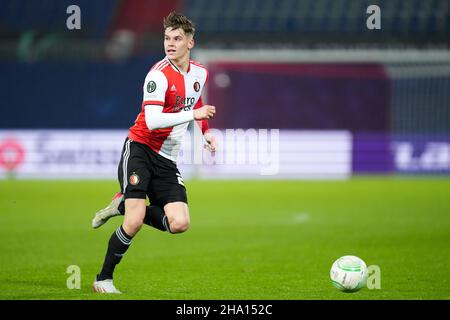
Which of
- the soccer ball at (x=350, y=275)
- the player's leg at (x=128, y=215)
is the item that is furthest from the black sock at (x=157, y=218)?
the soccer ball at (x=350, y=275)

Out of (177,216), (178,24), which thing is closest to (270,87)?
(178,24)

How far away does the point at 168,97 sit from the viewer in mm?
7934

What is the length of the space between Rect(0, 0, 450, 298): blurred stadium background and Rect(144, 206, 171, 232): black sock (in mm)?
15075

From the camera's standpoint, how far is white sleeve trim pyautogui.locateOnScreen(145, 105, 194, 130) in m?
7.59

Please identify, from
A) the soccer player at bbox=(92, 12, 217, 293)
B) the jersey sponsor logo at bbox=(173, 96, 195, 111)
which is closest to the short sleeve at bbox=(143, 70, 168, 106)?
the soccer player at bbox=(92, 12, 217, 293)

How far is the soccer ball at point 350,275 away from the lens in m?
7.69

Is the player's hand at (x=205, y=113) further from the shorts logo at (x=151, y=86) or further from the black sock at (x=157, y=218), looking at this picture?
the black sock at (x=157, y=218)

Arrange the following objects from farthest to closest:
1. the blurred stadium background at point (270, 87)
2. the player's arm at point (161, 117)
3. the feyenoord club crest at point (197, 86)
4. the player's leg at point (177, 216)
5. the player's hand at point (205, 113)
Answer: the blurred stadium background at point (270, 87)
the feyenoord club crest at point (197, 86)
the player's leg at point (177, 216)
the player's arm at point (161, 117)
the player's hand at point (205, 113)

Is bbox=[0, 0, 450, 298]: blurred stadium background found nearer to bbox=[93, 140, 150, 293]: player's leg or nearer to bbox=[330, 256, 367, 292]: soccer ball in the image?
bbox=[93, 140, 150, 293]: player's leg

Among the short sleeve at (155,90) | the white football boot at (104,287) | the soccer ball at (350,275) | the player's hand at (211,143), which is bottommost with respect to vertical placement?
the white football boot at (104,287)

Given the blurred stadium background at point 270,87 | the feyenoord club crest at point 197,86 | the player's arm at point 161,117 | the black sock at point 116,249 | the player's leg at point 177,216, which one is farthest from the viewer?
the blurred stadium background at point 270,87

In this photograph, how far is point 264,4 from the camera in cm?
2823
